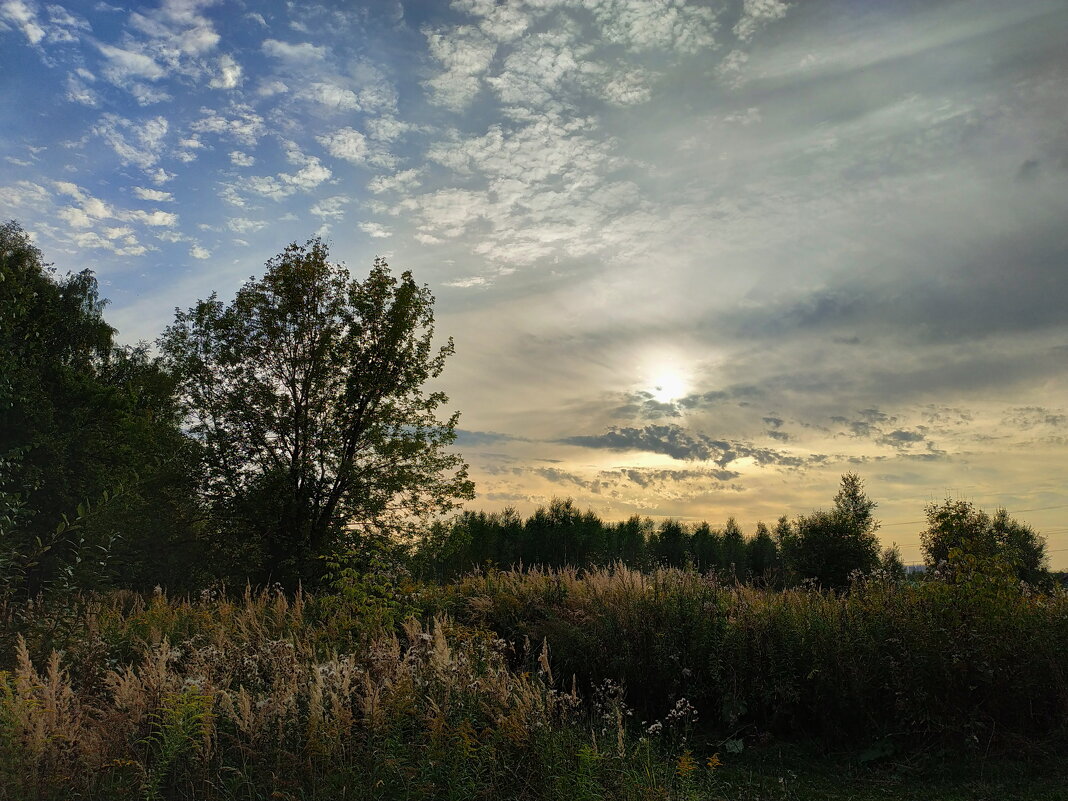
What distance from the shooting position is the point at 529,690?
5676mm

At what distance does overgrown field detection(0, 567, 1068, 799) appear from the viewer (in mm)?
4906

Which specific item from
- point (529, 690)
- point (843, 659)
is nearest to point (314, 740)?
point (529, 690)

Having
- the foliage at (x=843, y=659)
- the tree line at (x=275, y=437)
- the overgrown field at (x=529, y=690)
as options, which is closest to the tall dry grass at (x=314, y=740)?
the overgrown field at (x=529, y=690)

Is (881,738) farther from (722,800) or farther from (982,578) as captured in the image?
(722,800)

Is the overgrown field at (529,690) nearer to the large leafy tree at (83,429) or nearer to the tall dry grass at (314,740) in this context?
the tall dry grass at (314,740)

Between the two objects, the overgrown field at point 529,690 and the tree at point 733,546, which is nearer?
the overgrown field at point 529,690

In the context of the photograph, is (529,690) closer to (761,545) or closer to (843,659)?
(843,659)

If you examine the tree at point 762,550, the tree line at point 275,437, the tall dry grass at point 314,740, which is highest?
the tree line at point 275,437

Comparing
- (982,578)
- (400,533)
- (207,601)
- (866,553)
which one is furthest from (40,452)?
(866,553)

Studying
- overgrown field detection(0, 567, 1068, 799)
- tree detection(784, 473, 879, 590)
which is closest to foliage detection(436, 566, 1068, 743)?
overgrown field detection(0, 567, 1068, 799)

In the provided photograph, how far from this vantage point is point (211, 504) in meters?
21.9

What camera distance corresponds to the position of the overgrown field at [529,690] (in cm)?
491

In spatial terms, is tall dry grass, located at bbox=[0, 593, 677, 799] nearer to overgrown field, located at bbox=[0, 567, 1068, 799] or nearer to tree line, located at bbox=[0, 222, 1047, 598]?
overgrown field, located at bbox=[0, 567, 1068, 799]

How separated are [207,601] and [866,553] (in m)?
24.0
